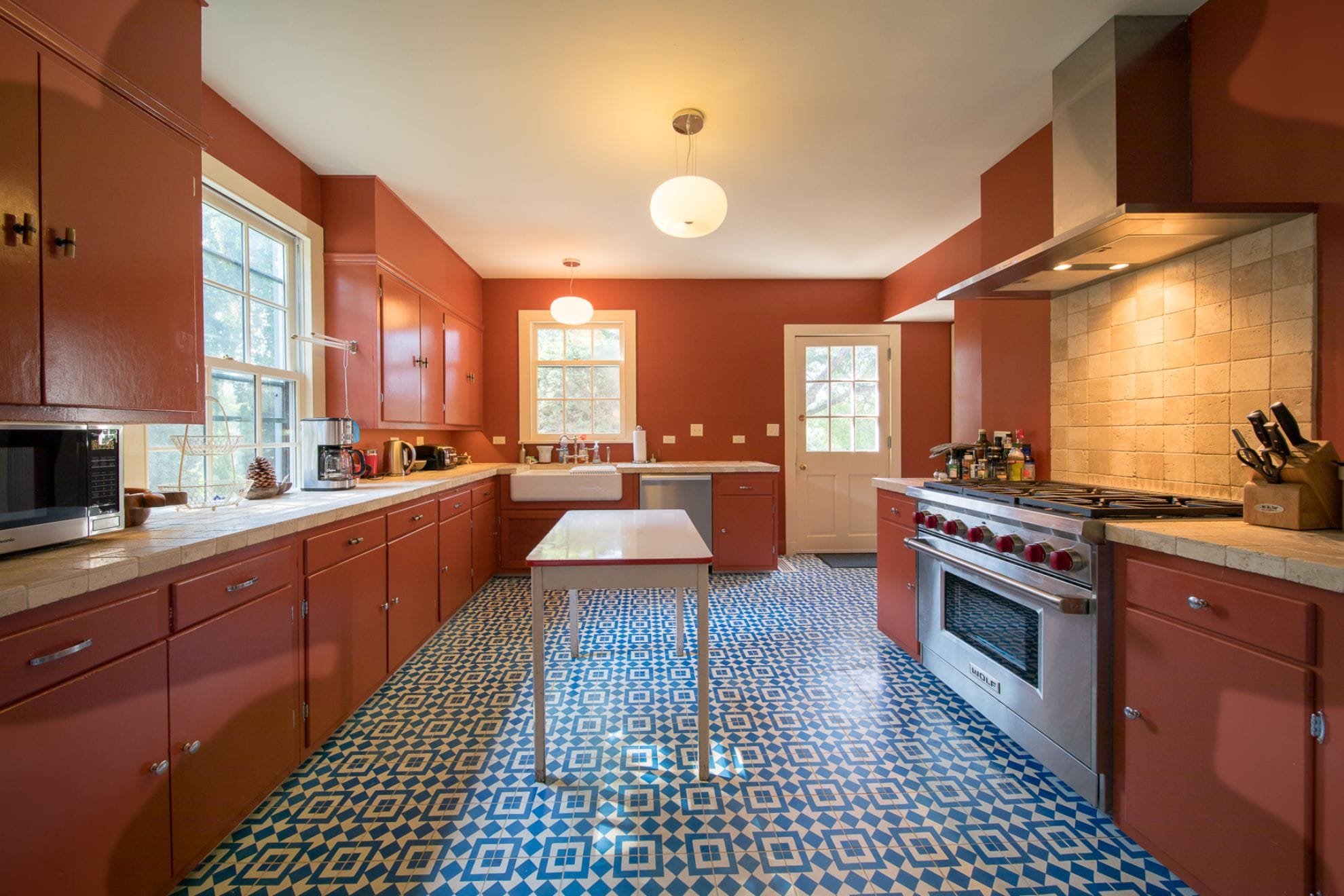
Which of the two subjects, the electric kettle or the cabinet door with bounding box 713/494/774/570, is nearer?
the electric kettle

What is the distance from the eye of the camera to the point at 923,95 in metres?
2.18

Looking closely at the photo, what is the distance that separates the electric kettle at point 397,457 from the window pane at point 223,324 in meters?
1.03

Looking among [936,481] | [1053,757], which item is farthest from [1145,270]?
[1053,757]

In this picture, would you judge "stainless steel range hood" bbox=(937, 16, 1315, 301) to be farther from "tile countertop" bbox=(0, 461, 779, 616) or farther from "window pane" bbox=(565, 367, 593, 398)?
"window pane" bbox=(565, 367, 593, 398)

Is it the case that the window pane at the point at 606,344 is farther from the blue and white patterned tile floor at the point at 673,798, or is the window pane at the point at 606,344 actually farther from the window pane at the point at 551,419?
the blue and white patterned tile floor at the point at 673,798

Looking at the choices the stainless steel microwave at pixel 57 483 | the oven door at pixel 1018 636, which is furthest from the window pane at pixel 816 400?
the stainless steel microwave at pixel 57 483

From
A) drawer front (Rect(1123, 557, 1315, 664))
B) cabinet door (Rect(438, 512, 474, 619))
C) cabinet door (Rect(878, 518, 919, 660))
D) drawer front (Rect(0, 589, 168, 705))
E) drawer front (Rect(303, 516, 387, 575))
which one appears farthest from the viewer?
cabinet door (Rect(438, 512, 474, 619))

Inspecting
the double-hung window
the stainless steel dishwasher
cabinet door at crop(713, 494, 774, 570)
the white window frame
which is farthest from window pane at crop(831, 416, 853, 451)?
the double-hung window

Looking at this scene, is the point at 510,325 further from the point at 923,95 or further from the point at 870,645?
the point at 870,645

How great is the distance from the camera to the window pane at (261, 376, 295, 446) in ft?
8.17

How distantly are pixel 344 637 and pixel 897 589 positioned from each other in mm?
2525

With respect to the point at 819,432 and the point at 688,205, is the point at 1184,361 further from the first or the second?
the point at 819,432

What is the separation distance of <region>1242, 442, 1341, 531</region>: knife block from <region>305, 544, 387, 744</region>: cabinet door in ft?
9.46

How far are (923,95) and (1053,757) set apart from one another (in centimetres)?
258
